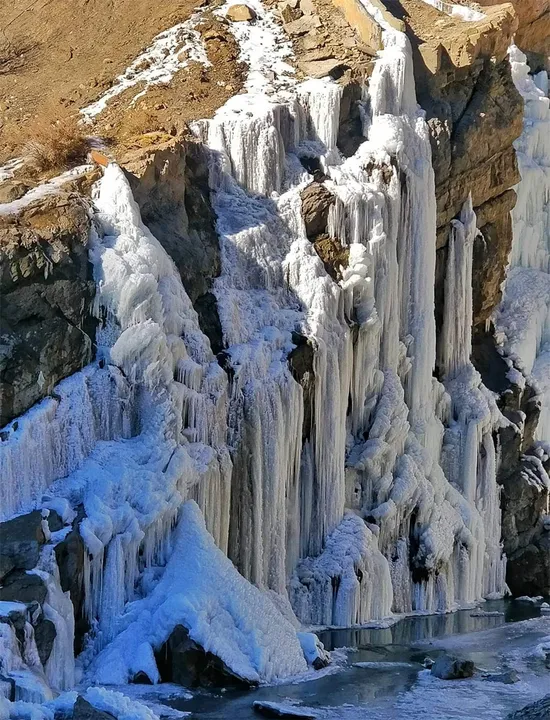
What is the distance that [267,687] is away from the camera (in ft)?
54.5

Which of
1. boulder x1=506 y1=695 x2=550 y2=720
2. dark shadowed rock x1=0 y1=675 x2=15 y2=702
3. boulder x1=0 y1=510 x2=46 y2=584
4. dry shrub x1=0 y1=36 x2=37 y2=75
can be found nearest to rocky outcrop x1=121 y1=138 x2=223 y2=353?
boulder x1=0 y1=510 x2=46 y2=584

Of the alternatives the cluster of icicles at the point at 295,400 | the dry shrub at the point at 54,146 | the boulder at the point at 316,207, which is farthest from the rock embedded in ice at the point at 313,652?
the boulder at the point at 316,207

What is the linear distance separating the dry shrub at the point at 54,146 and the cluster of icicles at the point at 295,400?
1381mm

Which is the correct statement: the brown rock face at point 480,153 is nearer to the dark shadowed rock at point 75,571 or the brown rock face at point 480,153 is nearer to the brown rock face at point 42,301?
the brown rock face at point 42,301

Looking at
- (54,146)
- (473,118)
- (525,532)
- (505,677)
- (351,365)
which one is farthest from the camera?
(525,532)

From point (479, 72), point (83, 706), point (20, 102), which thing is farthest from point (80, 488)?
point (479, 72)

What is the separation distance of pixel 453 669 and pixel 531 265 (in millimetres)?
19296

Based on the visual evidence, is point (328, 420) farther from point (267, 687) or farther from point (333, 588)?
point (267, 687)

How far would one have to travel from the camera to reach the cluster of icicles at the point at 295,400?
18.0m

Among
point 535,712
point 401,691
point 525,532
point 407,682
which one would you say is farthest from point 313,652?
point 525,532

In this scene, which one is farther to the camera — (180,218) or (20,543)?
(180,218)

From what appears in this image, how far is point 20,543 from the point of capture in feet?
52.2

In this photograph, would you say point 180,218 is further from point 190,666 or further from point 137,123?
point 190,666

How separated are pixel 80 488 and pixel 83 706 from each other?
451cm
